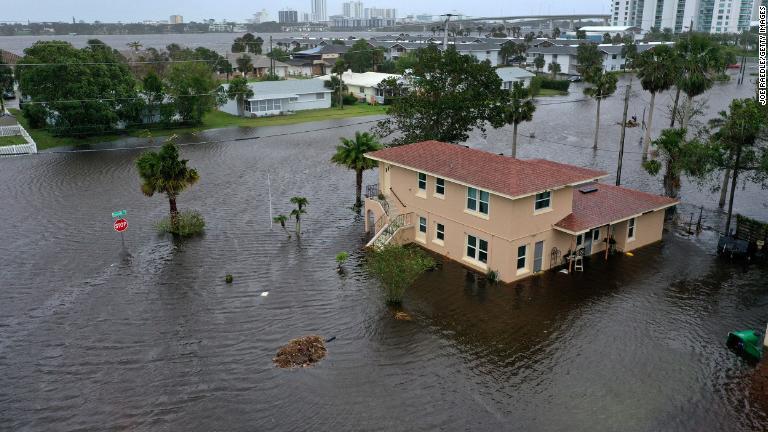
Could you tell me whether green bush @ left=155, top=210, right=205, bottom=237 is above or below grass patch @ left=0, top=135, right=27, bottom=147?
below

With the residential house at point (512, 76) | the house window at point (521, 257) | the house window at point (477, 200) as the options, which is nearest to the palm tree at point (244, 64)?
the residential house at point (512, 76)

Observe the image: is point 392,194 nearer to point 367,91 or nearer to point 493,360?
point 493,360

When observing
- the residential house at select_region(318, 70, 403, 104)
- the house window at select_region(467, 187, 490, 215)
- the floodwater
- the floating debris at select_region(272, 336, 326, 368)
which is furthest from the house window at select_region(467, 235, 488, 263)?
the residential house at select_region(318, 70, 403, 104)

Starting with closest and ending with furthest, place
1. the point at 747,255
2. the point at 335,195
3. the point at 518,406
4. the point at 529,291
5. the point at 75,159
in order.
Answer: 1. the point at 518,406
2. the point at 529,291
3. the point at 747,255
4. the point at 335,195
5. the point at 75,159

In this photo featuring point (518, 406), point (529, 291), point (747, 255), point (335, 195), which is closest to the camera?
point (518, 406)

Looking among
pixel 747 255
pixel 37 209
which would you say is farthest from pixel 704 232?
pixel 37 209

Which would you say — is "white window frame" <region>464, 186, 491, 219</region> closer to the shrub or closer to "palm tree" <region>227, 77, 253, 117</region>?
the shrub

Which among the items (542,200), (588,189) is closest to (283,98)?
(588,189)
